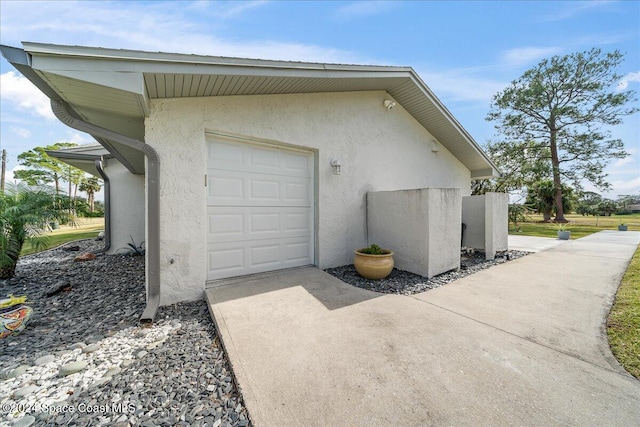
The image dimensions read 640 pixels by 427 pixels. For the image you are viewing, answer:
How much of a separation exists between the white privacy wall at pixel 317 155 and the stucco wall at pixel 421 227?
63cm

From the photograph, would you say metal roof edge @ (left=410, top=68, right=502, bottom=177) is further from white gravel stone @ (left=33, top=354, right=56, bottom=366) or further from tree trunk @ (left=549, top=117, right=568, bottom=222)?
tree trunk @ (left=549, top=117, right=568, bottom=222)

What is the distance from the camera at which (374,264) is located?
488cm

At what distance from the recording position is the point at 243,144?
4711 mm

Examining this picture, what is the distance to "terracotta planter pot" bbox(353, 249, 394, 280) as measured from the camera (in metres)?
4.87

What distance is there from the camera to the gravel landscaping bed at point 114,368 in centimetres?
187

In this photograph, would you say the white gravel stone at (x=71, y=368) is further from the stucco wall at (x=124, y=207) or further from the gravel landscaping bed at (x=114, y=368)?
the stucco wall at (x=124, y=207)

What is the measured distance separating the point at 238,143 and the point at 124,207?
603cm

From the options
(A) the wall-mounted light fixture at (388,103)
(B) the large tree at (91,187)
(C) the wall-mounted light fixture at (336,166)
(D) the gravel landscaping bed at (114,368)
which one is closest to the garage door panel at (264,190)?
(C) the wall-mounted light fixture at (336,166)

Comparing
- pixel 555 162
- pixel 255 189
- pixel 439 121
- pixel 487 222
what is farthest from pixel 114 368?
pixel 555 162

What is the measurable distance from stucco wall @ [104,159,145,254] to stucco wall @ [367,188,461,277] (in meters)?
7.74

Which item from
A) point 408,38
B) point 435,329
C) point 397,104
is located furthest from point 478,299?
point 408,38

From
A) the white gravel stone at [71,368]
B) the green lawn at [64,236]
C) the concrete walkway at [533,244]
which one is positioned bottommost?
the white gravel stone at [71,368]

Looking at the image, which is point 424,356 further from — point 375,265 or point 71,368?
point 71,368

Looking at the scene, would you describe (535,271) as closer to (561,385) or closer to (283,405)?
(561,385)
